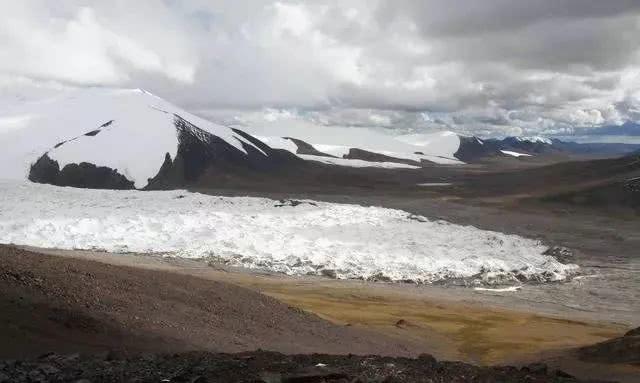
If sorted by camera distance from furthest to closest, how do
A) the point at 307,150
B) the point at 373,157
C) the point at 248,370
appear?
1. the point at 373,157
2. the point at 307,150
3. the point at 248,370

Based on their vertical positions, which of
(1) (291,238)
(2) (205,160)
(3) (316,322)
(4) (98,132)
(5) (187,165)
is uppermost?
(4) (98,132)

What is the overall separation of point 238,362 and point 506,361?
9.13 m

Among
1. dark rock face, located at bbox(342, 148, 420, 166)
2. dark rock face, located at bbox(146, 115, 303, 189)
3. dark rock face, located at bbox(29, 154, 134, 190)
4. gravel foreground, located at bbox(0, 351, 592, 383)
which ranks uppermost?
dark rock face, located at bbox(342, 148, 420, 166)

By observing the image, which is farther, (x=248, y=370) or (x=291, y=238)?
(x=291, y=238)

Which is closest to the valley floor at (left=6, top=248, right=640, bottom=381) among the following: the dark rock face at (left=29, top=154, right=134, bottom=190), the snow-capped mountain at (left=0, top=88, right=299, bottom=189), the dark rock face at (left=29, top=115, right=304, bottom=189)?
the dark rock face at (left=29, top=154, right=134, bottom=190)

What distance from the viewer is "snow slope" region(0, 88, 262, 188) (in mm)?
78125

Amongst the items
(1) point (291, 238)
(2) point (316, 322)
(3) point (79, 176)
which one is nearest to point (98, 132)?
(3) point (79, 176)

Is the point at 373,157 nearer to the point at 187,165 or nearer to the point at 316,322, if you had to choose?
the point at 187,165

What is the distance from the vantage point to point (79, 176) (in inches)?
2894

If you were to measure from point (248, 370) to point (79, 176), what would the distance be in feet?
233

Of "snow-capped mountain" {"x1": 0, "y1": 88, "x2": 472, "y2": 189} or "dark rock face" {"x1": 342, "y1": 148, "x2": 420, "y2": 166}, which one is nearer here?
"snow-capped mountain" {"x1": 0, "y1": 88, "x2": 472, "y2": 189}

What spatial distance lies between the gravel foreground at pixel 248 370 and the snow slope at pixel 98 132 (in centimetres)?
6717

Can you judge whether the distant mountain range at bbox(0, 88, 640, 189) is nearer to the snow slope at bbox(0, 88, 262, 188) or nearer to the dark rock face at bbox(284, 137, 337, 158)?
the snow slope at bbox(0, 88, 262, 188)

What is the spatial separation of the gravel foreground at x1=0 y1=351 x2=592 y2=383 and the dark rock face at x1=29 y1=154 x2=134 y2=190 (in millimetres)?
65891
